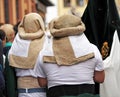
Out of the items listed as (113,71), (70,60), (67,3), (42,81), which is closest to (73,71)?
(70,60)

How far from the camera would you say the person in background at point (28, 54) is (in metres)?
4.20

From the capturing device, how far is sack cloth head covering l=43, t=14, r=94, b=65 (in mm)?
3575

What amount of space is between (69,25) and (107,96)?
32.5 inches

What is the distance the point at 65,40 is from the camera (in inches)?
142

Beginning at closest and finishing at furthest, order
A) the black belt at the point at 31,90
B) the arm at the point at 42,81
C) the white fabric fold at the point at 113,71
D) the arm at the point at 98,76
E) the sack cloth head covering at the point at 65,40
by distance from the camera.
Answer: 1. the sack cloth head covering at the point at 65,40
2. the arm at the point at 98,76
3. the arm at the point at 42,81
4. the white fabric fold at the point at 113,71
5. the black belt at the point at 31,90

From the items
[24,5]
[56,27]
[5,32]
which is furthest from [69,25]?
[24,5]

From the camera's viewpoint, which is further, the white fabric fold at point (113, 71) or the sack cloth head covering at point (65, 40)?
the white fabric fold at point (113, 71)

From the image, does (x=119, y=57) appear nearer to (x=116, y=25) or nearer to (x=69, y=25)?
(x=116, y=25)

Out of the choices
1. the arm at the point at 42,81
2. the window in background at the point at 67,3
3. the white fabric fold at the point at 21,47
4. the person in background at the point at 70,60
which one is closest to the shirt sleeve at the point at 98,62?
the person in background at the point at 70,60

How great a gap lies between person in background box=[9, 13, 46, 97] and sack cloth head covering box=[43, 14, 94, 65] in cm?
58

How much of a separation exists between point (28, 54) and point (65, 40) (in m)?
0.72

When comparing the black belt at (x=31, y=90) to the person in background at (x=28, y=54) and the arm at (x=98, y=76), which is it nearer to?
the person in background at (x=28, y=54)

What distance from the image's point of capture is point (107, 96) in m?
4.00

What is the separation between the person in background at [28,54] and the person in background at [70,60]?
55 centimetres
